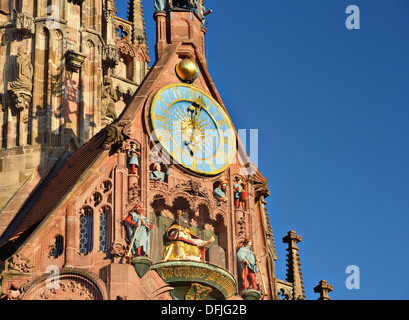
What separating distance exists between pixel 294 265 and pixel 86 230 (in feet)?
46.1

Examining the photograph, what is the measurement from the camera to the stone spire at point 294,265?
5897 centimetres

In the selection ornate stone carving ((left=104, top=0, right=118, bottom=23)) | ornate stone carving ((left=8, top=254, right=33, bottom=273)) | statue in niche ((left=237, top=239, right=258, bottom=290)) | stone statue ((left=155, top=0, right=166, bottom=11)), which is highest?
ornate stone carving ((left=104, top=0, right=118, bottom=23))

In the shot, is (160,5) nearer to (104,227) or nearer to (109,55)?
(109,55)

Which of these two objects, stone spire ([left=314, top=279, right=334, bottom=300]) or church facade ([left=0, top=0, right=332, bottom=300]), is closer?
church facade ([left=0, top=0, right=332, bottom=300])

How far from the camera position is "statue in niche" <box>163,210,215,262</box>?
48500 millimetres

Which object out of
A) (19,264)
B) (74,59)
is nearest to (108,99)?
(74,59)

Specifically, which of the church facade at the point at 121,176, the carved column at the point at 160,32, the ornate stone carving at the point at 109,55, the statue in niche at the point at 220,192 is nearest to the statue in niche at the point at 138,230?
the church facade at the point at 121,176

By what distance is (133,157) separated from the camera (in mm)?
49219

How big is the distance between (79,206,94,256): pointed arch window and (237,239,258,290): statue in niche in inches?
208

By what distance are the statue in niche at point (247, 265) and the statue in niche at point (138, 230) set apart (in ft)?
11.9

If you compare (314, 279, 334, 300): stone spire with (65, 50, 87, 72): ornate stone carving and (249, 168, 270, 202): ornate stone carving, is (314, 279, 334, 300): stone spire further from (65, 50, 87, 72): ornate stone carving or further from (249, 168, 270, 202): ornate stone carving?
(65, 50, 87, 72): ornate stone carving

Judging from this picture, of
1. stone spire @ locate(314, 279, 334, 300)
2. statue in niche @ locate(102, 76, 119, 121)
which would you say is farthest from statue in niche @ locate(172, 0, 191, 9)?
stone spire @ locate(314, 279, 334, 300)

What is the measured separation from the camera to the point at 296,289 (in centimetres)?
5906

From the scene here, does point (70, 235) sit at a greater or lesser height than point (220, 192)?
lesser
